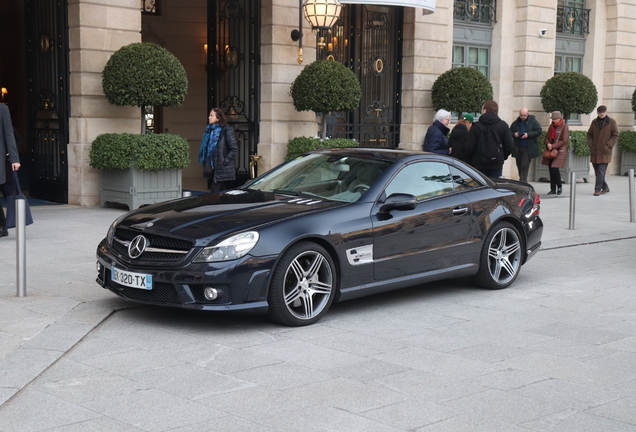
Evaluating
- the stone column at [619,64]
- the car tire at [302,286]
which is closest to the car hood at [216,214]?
the car tire at [302,286]

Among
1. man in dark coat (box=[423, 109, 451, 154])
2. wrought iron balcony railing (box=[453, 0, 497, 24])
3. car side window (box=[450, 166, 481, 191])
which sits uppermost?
wrought iron balcony railing (box=[453, 0, 497, 24])

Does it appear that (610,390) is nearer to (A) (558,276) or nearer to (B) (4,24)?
(A) (558,276)

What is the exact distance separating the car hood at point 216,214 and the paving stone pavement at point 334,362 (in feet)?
2.38

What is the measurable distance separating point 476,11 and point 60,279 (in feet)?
50.7

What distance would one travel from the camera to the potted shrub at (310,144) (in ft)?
51.8

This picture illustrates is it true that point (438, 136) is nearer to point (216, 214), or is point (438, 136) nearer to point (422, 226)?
point (422, 226)

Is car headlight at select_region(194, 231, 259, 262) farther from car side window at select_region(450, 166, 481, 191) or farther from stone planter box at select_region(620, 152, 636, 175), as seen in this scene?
stone planter box at select_region(620, 152, 636, 175)

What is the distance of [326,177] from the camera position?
764cm

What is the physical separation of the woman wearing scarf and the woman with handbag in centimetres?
771

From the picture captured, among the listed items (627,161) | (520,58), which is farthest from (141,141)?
(627,161)

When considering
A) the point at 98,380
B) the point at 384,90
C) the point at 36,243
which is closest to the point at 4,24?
the point at 384,90

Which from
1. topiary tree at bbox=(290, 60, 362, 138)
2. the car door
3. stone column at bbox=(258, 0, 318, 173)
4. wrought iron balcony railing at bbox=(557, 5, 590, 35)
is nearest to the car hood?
the car door

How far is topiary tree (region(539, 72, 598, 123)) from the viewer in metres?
20.7

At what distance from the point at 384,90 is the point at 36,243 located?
10607 millimetres
